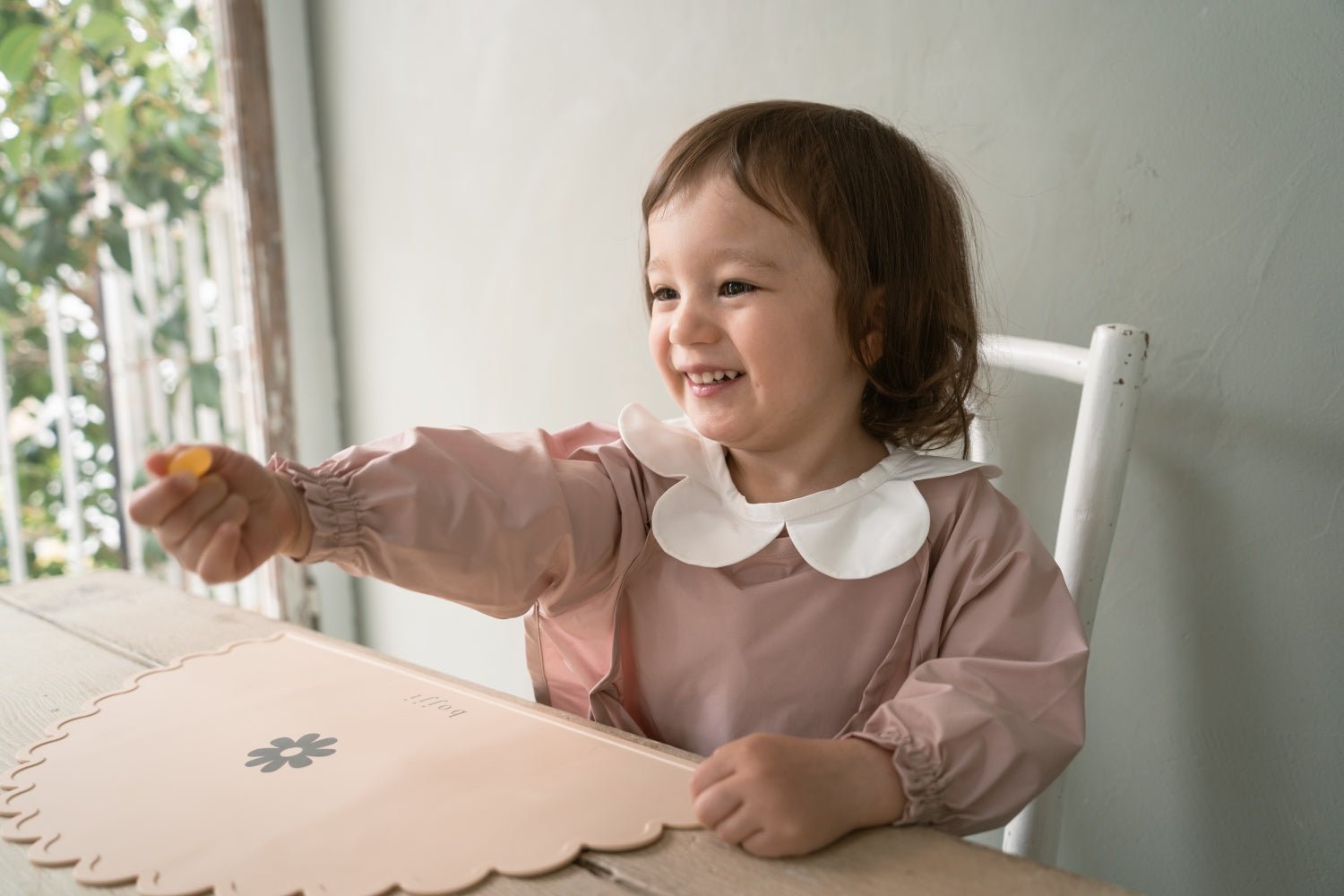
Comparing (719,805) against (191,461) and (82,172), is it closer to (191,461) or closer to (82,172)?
(191,461)

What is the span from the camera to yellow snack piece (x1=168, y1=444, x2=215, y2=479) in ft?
1.62

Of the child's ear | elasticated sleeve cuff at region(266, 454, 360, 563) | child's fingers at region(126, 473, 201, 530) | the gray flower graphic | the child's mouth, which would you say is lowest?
the gray flower graphic

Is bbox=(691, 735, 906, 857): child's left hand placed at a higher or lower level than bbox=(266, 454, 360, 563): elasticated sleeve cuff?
lower

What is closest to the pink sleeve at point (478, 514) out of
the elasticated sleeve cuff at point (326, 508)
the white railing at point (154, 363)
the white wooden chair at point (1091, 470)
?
the elasticated sleeve cuff at point (326, 508)

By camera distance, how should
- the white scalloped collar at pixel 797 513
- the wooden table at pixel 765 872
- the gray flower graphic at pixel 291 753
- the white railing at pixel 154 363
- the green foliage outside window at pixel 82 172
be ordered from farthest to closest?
the white railing at pixel 154 363
the green foliage outside window at pixel 82 172
the white scalloped collar at pixel 797 513
the gray flower graphic at pixel 291 753
the wooden table at pixel 765 872

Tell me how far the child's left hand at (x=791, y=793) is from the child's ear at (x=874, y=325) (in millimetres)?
344

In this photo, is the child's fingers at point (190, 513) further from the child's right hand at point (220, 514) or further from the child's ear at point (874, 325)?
the child's ear at point (874, 325)

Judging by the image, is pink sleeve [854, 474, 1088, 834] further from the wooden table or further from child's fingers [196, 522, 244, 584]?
child's fingers [196, 522, 244, 584]

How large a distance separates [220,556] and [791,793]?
301 mm

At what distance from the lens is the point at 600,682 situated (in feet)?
2.41

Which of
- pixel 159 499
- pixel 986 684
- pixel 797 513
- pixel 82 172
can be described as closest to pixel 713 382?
pixel 797 513

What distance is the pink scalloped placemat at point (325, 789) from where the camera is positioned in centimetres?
47

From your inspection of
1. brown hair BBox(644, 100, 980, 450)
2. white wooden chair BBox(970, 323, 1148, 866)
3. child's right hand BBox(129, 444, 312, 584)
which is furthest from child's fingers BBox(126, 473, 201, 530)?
white wooden chair BBox(970, 323, 1148, 866)

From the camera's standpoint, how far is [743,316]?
720mm
